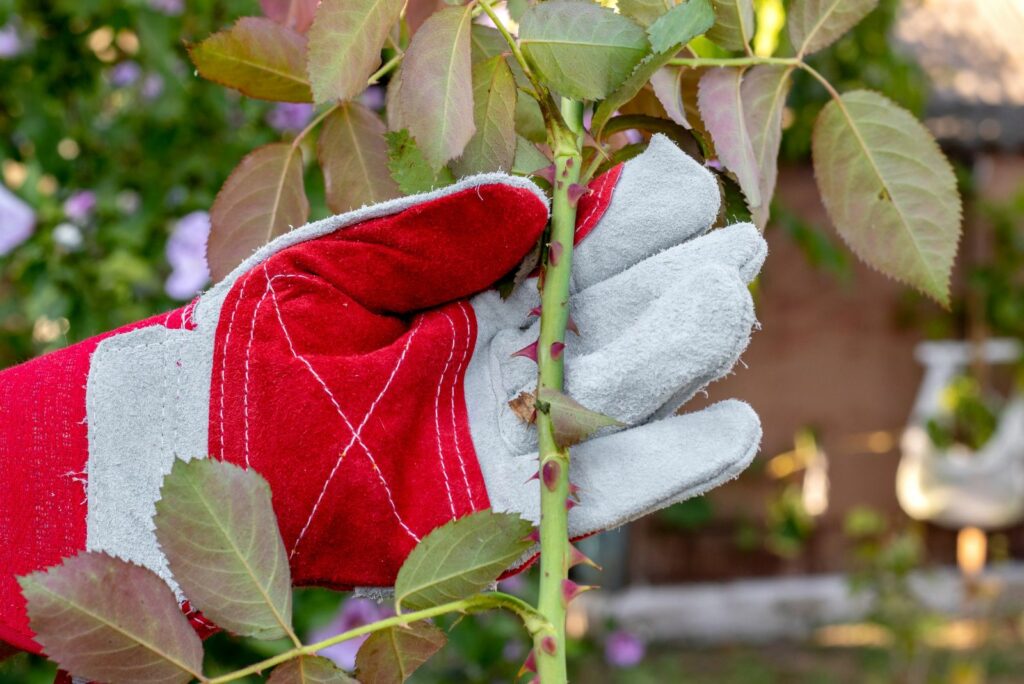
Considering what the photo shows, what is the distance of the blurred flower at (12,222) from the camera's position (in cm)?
158

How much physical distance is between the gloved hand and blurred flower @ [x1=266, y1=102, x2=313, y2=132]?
1.12 metres

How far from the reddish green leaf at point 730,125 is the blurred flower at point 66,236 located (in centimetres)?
127

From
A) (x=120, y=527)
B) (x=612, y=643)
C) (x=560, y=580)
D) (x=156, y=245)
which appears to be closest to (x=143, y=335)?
(x=120, y=527)

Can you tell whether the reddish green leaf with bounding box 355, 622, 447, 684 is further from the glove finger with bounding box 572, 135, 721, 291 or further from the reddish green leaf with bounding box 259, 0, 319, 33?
the reddish green leaf with bounding box 259, 0, 319, 33

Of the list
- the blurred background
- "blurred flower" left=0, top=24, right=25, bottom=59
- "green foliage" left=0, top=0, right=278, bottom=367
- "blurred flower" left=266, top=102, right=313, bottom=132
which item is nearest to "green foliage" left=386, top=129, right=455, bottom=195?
"green foliage" left=0, top=0, right=278, bottom=367

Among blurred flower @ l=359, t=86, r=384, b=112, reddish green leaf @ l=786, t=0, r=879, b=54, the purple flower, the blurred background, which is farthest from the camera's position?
the blurred background

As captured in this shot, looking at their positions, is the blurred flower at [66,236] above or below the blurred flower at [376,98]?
below

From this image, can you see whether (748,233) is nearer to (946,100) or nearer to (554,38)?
(554,38)

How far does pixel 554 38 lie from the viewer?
0.58m

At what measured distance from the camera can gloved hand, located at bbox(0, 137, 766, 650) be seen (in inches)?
24.5

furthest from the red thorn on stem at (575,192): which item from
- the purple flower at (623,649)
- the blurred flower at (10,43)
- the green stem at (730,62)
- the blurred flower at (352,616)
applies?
the purple flower at (623,649)

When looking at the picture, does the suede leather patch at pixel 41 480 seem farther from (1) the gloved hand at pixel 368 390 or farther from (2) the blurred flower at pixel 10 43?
(2) the blurred flower at pixel 10 43

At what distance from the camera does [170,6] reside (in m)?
1.78

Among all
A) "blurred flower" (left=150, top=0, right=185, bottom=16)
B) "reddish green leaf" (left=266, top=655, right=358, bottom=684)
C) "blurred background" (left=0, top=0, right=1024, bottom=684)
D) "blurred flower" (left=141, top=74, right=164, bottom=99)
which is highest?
"reddish green leaf" (left=266, top=655, right=358, bottom=684)
